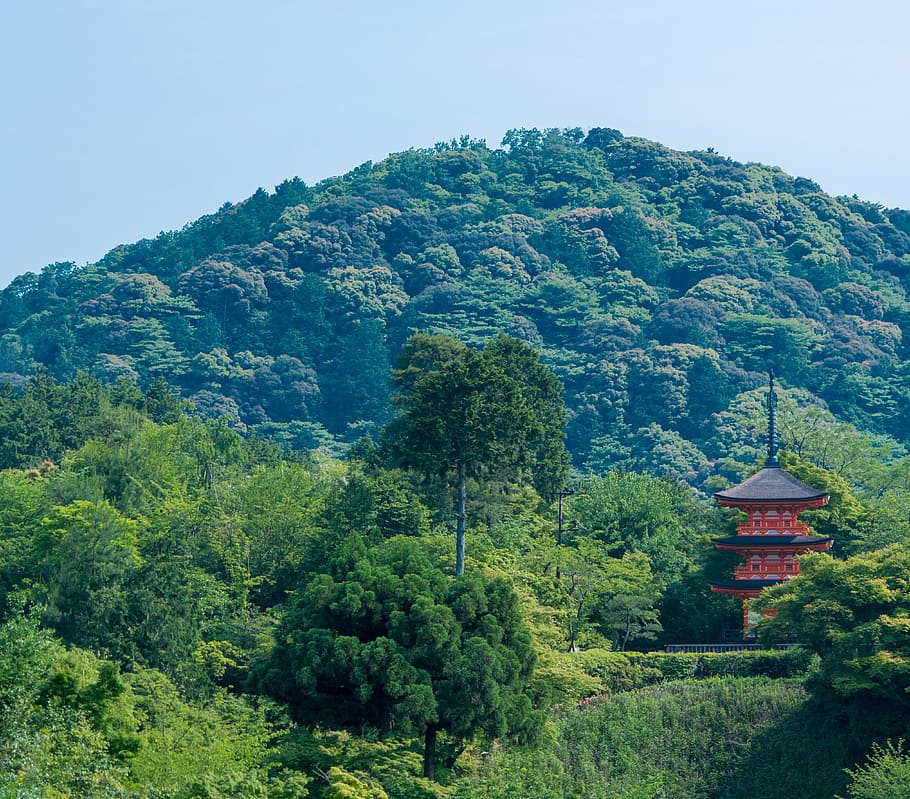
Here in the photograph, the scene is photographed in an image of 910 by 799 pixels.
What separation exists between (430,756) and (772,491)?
16.4 m

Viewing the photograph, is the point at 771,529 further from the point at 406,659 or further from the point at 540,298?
the point at 540,298

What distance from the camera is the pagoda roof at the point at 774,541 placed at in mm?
47250

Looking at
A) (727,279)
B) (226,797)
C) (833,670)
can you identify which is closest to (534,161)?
(727,279)

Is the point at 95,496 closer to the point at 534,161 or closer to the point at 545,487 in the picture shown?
the point at 545,487

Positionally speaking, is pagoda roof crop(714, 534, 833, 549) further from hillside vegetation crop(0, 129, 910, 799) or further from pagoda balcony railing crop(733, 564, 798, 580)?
hillside vegetation crop(0, 129, 910, 799)

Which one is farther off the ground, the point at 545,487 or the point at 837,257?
the point at 837,257

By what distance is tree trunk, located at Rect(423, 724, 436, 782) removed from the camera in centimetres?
3625

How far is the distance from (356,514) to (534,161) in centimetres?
9792

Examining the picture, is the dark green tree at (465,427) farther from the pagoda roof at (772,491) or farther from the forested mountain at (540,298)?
the forested mountain at (540,298)

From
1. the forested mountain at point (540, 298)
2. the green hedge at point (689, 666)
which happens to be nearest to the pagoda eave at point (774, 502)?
the green hedge at point (689, 666)

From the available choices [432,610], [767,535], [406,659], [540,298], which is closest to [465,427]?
[767,535]

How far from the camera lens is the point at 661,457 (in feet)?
307

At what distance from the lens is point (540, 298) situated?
383 ft

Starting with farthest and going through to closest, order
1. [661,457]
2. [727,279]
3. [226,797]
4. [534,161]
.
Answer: [534,161] → [727,279] → [661,457] → [226,797]
